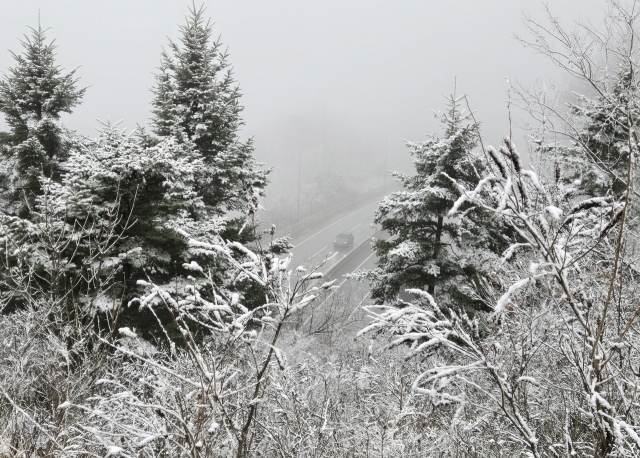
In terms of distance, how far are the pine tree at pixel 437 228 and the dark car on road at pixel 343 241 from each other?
2535 cm

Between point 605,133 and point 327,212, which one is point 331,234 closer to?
point 327,212

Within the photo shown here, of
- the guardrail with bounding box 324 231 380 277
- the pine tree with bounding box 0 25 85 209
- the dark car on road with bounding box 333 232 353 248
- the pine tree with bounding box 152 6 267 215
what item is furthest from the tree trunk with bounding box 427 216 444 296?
the dark car on road with bounding box 333 232 353 248

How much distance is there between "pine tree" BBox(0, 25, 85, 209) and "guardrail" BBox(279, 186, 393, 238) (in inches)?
1075

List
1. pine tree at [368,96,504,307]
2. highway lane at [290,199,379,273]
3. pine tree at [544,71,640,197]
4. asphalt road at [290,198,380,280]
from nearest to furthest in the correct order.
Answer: pine tree at [544,71,640,197]
pine tree at [368,96,504,307]
asphalt road at [290,198,380,280]
highway lane at [290,199,379,273]

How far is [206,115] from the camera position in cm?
1245

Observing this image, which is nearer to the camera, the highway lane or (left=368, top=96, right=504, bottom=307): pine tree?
(left=368, top=96, right=504, bottom=307): pine tree

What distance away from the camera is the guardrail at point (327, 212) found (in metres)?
44.4

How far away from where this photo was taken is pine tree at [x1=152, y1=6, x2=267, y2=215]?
1229 centimetres

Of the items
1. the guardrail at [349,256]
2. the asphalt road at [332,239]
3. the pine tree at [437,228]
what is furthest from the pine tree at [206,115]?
the guardrail at [349,256]

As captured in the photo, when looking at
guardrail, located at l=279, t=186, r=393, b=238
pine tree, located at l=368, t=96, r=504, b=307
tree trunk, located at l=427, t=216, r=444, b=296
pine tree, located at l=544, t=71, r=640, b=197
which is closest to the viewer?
pine tree, located at l=544, t=71, r=640, b=197

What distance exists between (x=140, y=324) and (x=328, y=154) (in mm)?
77571

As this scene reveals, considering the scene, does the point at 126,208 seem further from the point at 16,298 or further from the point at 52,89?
the point at 52,89

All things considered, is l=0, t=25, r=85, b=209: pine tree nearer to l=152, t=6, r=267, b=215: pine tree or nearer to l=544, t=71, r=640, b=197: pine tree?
l=152, t=6, r=267, b=215: pine tree

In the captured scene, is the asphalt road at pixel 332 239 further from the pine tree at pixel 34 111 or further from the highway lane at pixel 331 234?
the pine tree at pixel 34 111
